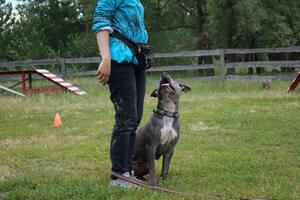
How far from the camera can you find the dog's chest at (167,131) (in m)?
4.77

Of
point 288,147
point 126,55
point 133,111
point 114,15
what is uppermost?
point 114,15

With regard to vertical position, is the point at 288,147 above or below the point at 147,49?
below

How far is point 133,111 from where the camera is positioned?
14.4ft

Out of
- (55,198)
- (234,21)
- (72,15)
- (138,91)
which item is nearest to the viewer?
(55,198)

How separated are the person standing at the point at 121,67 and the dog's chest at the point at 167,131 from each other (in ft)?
1.19

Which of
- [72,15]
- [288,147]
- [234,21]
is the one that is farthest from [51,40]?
[288,147]

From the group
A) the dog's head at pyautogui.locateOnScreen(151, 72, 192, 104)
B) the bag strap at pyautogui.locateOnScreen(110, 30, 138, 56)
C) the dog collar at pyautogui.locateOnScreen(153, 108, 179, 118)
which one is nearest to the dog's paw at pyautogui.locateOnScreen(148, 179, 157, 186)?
the dog collar at pyautogui.locateOnScreen(153, 108, 179, 118)

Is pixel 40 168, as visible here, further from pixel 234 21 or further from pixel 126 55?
pixel 234 21

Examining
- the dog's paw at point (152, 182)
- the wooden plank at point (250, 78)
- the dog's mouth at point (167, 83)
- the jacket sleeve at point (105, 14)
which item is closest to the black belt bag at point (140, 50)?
the jacket sleeve at point (105, 14)

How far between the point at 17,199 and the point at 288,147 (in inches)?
148

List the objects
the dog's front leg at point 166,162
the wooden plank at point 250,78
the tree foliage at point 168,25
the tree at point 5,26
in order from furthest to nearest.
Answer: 1. the tree at point 5,26
2. the tree foliage at point 168,25
3. the wooden plank at point 250,78
4. the dog's front leg at point 166,162

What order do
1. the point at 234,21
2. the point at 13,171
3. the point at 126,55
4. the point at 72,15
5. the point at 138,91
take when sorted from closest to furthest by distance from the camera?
the point at 126,55 < the point at 138,91 < the point at 13,171 < the point at 234,21 < the point at 72,15

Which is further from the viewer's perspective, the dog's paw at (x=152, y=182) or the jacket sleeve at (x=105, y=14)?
the dog's paw at (x=152, y=182)

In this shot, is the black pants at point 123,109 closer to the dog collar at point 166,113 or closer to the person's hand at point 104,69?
the person's hand at point 104,69
